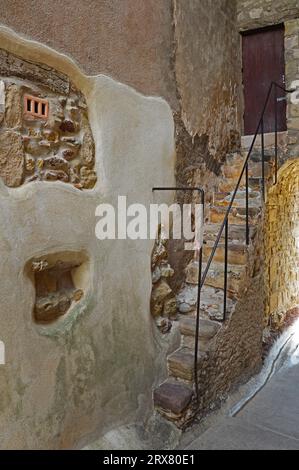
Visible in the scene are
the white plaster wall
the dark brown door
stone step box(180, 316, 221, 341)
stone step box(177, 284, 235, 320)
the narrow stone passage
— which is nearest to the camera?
the white plaster wall

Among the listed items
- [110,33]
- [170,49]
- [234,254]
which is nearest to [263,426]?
[234,254]

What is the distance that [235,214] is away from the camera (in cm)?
356

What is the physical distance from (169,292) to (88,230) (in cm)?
101

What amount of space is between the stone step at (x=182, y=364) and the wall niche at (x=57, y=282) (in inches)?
38.2

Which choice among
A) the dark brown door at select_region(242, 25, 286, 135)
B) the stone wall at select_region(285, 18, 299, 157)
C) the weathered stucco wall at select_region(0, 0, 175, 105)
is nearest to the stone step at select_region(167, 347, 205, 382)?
the weathered stucco wall at select_region(0, 0, 175, 105)

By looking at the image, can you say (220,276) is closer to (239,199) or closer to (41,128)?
(239,199)

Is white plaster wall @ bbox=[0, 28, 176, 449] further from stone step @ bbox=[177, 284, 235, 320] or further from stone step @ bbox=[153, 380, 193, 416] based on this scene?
stone step @ bbox=[177, 284, 235, 320]

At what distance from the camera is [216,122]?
13.3ft

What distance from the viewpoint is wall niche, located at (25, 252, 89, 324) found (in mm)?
2006

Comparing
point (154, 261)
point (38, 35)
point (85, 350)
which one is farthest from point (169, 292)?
point (38, 35)

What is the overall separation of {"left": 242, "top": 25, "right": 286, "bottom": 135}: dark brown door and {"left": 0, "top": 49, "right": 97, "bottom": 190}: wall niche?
3.11 m

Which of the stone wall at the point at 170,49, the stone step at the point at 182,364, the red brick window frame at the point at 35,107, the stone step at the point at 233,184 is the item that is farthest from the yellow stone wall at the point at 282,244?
the red brick window frame at the point at 35,107

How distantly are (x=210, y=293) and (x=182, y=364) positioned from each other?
715 millimetres

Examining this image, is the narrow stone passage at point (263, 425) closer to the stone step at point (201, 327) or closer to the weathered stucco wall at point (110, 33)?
the stone step at point (201, 327)
